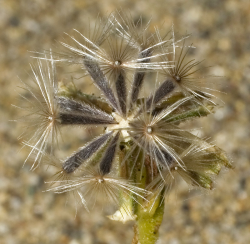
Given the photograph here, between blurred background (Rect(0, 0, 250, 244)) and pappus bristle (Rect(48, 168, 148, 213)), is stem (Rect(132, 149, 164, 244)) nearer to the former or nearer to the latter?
pappus bristle (Rect(48, 168, 148, 213))

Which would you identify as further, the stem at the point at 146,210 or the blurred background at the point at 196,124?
the blurred background at the point at 196,124

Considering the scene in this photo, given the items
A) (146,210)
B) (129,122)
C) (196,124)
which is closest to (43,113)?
(129,122)

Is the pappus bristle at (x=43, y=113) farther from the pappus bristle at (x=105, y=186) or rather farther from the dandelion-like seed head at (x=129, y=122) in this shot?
the pappus bristle at (x=105, y=186)

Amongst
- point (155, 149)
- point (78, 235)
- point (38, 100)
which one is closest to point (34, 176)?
point (78, 235)

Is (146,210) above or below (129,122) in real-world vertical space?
below

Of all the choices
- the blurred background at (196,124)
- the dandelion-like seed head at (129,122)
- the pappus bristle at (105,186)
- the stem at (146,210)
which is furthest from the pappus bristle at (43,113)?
the blurred background at (196,124)

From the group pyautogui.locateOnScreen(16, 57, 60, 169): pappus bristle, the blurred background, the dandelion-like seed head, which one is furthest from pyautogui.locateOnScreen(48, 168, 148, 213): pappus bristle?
the blurred background

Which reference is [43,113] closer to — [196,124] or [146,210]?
[146,210]

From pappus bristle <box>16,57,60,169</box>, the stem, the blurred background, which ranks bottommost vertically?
the blurred background
